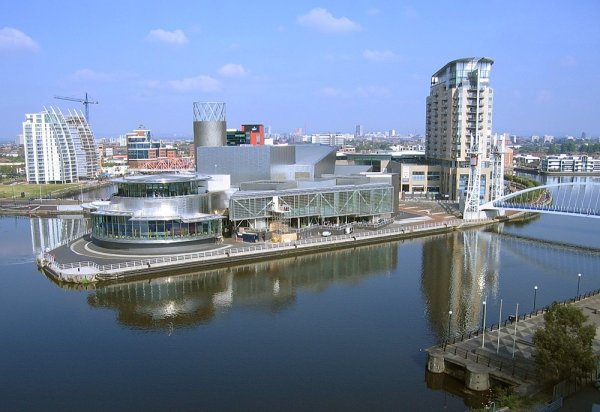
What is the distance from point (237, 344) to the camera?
785 inches

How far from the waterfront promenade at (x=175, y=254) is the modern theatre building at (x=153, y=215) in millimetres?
720

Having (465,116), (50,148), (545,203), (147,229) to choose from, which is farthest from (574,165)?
(147,229)

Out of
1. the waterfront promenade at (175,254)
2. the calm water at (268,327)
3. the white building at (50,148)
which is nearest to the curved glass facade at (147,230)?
the waterfront promenade at (175,254)

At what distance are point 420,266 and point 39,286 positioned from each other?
20.5 meters

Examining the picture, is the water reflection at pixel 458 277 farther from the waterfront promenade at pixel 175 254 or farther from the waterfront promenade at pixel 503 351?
the waterfront promenade at pixel 175 254

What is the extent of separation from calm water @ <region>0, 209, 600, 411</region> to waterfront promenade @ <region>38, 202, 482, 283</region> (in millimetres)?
974

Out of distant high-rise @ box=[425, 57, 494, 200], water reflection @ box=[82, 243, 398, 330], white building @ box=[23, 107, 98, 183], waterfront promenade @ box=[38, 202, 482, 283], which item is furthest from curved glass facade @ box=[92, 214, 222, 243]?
white building @ box=[23, 107, 98, 183]

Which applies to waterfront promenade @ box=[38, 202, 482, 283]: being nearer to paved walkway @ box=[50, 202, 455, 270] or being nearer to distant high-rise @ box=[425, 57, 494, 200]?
paved walkway @ box=[50, 202, 455, 270]

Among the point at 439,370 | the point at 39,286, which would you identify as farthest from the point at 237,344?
the point at 39,286

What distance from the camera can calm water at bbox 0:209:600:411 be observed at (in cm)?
1642

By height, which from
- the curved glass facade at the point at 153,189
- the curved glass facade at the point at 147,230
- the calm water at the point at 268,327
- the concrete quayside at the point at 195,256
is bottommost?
the calm water at the point at 268,327

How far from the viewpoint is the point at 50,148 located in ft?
265

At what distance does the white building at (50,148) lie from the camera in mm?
80188

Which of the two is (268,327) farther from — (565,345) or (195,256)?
(565,345)
